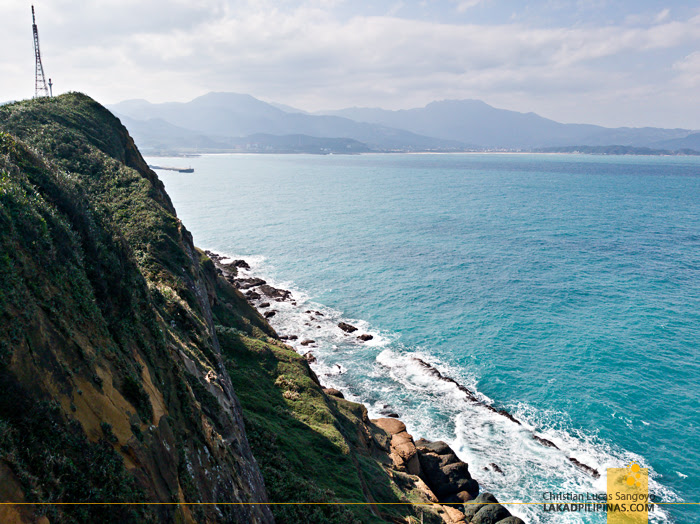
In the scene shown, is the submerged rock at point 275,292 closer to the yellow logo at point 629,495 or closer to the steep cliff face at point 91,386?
the steep cliff face at point 91,386

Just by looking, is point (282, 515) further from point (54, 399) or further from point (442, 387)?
point (442, 387)

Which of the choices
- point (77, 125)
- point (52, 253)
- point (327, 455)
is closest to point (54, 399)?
point (52, 253)

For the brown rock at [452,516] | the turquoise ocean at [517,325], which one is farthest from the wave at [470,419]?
the brown rock at [452,516]

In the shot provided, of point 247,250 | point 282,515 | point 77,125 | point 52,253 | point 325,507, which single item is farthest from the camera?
point 247,250

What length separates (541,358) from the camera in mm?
46656

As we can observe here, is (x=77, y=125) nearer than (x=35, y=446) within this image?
No

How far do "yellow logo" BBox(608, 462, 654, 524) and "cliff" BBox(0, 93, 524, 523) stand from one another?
1295 cm

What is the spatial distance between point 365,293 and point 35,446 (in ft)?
189

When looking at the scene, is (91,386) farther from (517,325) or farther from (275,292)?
(275,292)

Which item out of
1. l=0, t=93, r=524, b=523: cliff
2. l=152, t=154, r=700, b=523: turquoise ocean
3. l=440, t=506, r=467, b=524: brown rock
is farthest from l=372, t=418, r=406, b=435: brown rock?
l=440, t=506, r=467, b=524: brown rock

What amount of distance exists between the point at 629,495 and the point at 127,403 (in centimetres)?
3715

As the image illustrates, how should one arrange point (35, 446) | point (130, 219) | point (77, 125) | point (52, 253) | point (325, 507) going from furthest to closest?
1. point (77, 125)
2. point (130, 219)
3. point (325, 507)
4. point (52, 253)
5. point (35, 446)

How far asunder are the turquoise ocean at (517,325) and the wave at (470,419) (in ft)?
0.51

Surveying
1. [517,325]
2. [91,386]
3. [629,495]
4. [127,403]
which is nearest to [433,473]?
[629,495]
